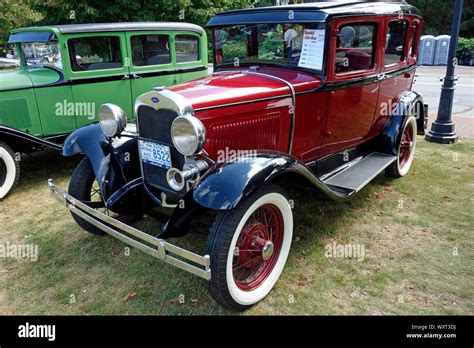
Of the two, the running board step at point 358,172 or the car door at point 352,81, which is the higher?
the car door at point 352,81

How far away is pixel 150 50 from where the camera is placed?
19.0 ft

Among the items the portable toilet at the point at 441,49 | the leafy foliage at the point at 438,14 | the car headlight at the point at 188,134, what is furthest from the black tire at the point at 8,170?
the leafy foliage at the point at 438,14

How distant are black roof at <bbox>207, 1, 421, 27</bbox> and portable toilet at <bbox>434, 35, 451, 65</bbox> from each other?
18.2 m

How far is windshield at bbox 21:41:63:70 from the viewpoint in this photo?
5.05 m

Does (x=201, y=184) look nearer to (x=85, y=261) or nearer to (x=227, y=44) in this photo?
(x=85, y=261)

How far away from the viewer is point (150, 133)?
292 centimetres

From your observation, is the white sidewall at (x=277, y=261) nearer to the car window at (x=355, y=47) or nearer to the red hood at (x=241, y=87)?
the red hood at (x=241, y=87)

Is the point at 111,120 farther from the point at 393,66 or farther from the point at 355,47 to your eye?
the point at 393,66

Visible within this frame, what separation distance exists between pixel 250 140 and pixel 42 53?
3782 mm

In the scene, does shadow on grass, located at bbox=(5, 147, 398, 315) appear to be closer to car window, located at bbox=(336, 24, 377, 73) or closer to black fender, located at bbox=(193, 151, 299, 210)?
black fender, located at bbox=(193, 151, 299, 210)

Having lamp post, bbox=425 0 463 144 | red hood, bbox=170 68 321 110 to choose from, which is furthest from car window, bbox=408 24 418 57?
red hood, bbox=170 68 321 110

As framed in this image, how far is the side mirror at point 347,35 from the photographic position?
11.6 ft

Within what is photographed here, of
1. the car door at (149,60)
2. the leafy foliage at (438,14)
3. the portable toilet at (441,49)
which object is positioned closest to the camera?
the car door at (149,60)
